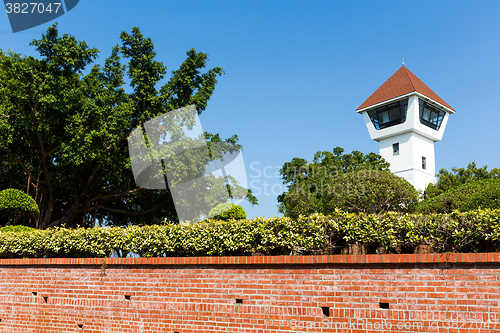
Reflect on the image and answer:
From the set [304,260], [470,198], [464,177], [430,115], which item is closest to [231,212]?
[470,198]

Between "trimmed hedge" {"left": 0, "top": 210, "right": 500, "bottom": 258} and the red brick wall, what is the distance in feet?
0.98

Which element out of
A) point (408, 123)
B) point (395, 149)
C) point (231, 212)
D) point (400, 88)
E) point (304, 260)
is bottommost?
point (304, 260)

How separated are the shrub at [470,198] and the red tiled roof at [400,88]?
71.3 ft

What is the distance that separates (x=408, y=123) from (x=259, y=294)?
30.4 metres

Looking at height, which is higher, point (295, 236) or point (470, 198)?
point (470, 198)

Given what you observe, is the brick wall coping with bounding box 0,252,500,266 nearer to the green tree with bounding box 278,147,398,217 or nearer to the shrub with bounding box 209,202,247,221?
the shrub with bounding box 209,202,247,221

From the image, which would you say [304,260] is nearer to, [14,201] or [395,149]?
[14,201]

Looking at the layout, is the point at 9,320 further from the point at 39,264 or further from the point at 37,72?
the point at 37,72

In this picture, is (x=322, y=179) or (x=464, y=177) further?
(x=464, y=177)

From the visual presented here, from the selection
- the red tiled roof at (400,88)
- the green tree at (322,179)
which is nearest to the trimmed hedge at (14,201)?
the green tree at (322,179)

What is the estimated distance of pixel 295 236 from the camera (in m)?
6.27

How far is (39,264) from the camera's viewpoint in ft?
27.2

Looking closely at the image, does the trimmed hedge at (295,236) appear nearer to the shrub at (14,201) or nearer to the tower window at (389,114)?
the shrub at (14,201)

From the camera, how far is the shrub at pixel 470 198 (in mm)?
10016
